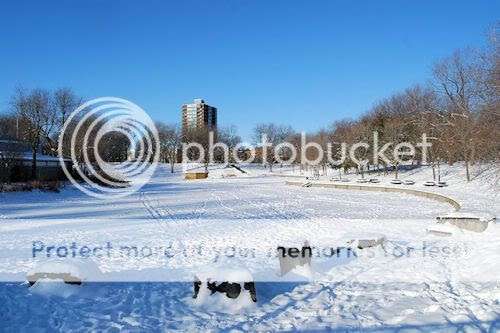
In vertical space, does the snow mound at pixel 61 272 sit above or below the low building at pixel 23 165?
below

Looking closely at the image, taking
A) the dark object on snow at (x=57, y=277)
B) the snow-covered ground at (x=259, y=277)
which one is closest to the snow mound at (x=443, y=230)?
the snow-covered ground at (x=259, y=277)

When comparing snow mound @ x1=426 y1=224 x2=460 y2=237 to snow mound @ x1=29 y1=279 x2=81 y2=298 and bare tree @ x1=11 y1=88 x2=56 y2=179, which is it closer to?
snow mound @ x1=29 y1=279 x2=81 y2=298

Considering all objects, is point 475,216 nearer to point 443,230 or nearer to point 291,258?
point 443,230

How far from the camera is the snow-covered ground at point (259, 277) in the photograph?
17.4 ft

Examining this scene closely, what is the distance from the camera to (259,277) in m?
7.42

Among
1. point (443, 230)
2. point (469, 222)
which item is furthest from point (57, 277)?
point (469, 222)

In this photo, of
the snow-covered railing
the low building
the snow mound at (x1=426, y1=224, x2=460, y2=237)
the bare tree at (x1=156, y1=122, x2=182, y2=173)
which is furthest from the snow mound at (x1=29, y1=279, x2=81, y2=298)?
the bare tree at (x1=156, y1=122, x2=182, y2=173)

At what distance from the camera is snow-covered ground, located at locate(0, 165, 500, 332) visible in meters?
5.31

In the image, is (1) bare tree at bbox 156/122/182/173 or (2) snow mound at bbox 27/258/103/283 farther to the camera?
(1) bare tree at bbox 156/122/182/173

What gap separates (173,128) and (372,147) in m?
49.7

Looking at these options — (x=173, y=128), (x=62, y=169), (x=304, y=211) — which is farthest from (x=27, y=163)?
(x=173, y=128)

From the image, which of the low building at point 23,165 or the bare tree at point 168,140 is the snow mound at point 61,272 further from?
the bare tree at point 168,140

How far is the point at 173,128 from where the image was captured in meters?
84.2

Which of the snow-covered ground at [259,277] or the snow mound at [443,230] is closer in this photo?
the snow-covered ground at [259,277]
